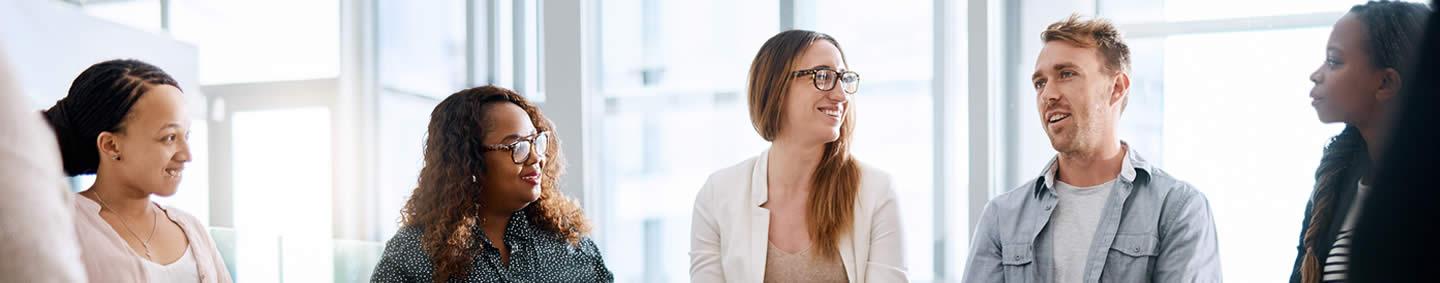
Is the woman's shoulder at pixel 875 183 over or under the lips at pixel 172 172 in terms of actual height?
under

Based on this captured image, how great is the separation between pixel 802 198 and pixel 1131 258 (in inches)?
35.2

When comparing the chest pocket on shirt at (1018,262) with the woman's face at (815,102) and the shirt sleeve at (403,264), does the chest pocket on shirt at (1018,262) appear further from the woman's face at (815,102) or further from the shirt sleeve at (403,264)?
the shirt sleeve at (403,264)

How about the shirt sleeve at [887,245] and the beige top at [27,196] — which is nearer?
the beige top at [27,196]

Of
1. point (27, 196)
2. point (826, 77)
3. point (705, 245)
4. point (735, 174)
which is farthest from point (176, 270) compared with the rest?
point (27, 196)

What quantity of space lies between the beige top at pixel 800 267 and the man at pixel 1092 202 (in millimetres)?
424

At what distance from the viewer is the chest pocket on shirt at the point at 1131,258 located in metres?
2.49

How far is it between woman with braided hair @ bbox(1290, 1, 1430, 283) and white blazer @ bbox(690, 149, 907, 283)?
979 mm

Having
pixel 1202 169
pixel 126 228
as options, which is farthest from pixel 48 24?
pixel 1202 169

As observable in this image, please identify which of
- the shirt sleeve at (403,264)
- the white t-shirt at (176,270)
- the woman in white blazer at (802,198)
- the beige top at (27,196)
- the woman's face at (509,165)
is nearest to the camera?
the beige top at (27,196)

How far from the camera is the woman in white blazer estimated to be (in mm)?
Result: 2691

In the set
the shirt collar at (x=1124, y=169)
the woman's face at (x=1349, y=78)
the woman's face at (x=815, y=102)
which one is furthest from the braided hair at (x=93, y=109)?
the woman's face at (x=1349, y=78)

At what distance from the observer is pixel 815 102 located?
2.69m

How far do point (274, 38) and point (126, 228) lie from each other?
400 cm

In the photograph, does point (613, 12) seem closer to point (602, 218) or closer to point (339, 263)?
point (602, 218)
